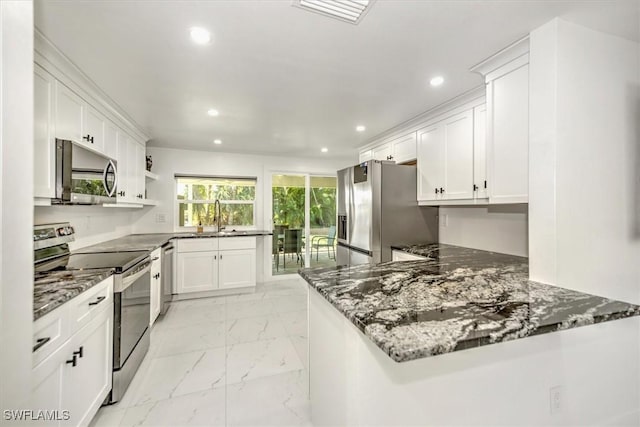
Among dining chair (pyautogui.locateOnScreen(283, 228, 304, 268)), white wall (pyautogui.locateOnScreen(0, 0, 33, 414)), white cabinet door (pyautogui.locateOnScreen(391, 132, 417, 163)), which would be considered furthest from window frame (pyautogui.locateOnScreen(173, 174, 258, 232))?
white wall (pyautogui.locateOnScreen(0, 0, 33, 414))

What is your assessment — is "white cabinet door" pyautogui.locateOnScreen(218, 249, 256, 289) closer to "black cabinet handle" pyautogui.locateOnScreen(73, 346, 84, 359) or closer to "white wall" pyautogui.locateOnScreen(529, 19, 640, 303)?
"black cabinet handle" pyautogui.locateOnScreen(73, 346, 84, 359)

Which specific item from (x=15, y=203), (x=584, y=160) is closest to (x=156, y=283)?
(x=15, y=203)

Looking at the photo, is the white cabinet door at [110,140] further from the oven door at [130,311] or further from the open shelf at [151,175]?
the oven door at [130,311]

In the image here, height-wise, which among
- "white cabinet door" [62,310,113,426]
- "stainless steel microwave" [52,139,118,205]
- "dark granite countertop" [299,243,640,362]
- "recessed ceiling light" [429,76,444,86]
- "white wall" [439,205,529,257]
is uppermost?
"recessed ceiling light" [429,76,444,86]

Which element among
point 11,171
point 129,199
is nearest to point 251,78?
point 11,171

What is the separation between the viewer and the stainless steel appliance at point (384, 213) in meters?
2.97

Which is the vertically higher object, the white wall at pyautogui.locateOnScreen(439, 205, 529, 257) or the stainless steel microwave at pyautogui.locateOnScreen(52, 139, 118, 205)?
the stainless steel microwave at pyautogui.locateOnScreen(52, 139, 118, 205)

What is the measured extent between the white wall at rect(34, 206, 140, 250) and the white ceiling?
1.10 metres

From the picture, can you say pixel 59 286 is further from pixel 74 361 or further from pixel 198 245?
pixel 198 245

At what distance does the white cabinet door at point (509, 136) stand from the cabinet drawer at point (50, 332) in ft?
8.41

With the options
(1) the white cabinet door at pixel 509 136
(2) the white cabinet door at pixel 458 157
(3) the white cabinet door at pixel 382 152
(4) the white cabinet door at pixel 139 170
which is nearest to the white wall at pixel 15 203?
(1) the white cabinet door at pixel 509 136

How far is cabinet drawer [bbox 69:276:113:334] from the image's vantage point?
1382 millimetres

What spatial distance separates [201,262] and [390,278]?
3.21 m

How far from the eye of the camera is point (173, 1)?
4.31 feet
